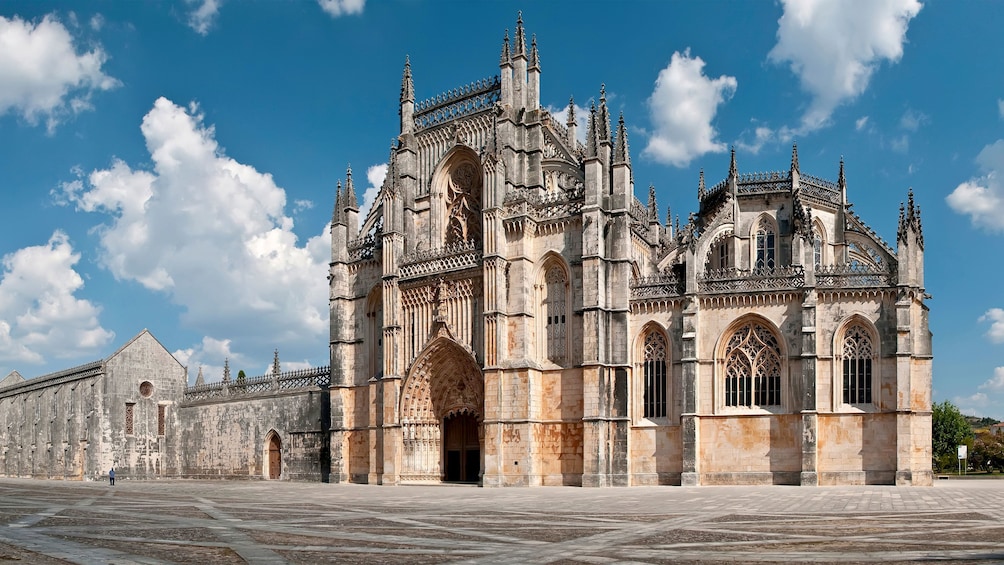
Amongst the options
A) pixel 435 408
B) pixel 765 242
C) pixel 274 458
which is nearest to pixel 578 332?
pixel 435 408

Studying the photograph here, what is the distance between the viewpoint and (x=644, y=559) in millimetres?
13023

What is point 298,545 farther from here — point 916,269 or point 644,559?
point 916,269

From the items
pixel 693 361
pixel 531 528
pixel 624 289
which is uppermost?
pixel 624 289

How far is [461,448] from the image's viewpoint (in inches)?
1779

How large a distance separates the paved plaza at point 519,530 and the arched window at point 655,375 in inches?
429

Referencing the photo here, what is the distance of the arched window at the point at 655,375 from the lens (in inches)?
1559

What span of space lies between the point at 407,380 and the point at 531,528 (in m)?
26.4

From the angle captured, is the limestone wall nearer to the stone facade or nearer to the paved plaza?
the stone facade

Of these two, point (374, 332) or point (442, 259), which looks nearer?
point (442, 259)

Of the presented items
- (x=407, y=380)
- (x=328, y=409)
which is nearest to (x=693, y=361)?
(x=407, y=380)

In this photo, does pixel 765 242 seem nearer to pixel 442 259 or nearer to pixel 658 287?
pixel 658 287

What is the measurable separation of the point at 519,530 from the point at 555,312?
23857 millimetres

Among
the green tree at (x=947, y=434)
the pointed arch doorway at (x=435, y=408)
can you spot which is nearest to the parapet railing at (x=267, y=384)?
the pointed arch doorway at (x=435, y=408)

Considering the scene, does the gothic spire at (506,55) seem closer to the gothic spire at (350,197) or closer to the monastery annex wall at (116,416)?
the gothic spire at (350,197)
